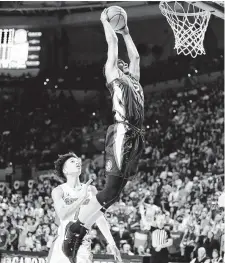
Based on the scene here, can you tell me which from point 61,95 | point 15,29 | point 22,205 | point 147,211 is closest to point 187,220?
point 147,211

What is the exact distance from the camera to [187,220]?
14.0 meters

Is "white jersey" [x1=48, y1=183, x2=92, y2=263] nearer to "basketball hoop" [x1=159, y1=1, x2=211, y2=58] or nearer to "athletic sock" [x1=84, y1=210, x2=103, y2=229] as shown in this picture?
"athletic sock" [x1=84, y1=210, x2=103, y2=229]

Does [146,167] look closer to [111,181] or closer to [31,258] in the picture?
[31,258]

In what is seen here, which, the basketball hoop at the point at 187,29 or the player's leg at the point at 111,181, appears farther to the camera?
the basketball hoop at the point at 187,29

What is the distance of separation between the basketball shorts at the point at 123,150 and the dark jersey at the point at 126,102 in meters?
0.07

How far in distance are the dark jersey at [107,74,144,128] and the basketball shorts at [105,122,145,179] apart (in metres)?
0.07

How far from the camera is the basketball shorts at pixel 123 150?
523 centimetres

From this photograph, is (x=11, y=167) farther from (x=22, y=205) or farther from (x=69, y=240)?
(x=69, y=240)

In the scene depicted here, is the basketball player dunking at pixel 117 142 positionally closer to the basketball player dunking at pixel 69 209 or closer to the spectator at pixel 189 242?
the basketball player dunking at pixel 69 209

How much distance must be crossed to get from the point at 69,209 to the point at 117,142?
2.68ft

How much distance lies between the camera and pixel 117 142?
17.4ft

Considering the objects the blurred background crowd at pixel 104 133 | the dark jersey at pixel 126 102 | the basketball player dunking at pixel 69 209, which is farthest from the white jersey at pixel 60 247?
the blurred background crowd at pixel 104 133

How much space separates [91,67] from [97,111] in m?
1.93

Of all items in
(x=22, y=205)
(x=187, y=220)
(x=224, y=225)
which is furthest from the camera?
(x=22, y=205)
